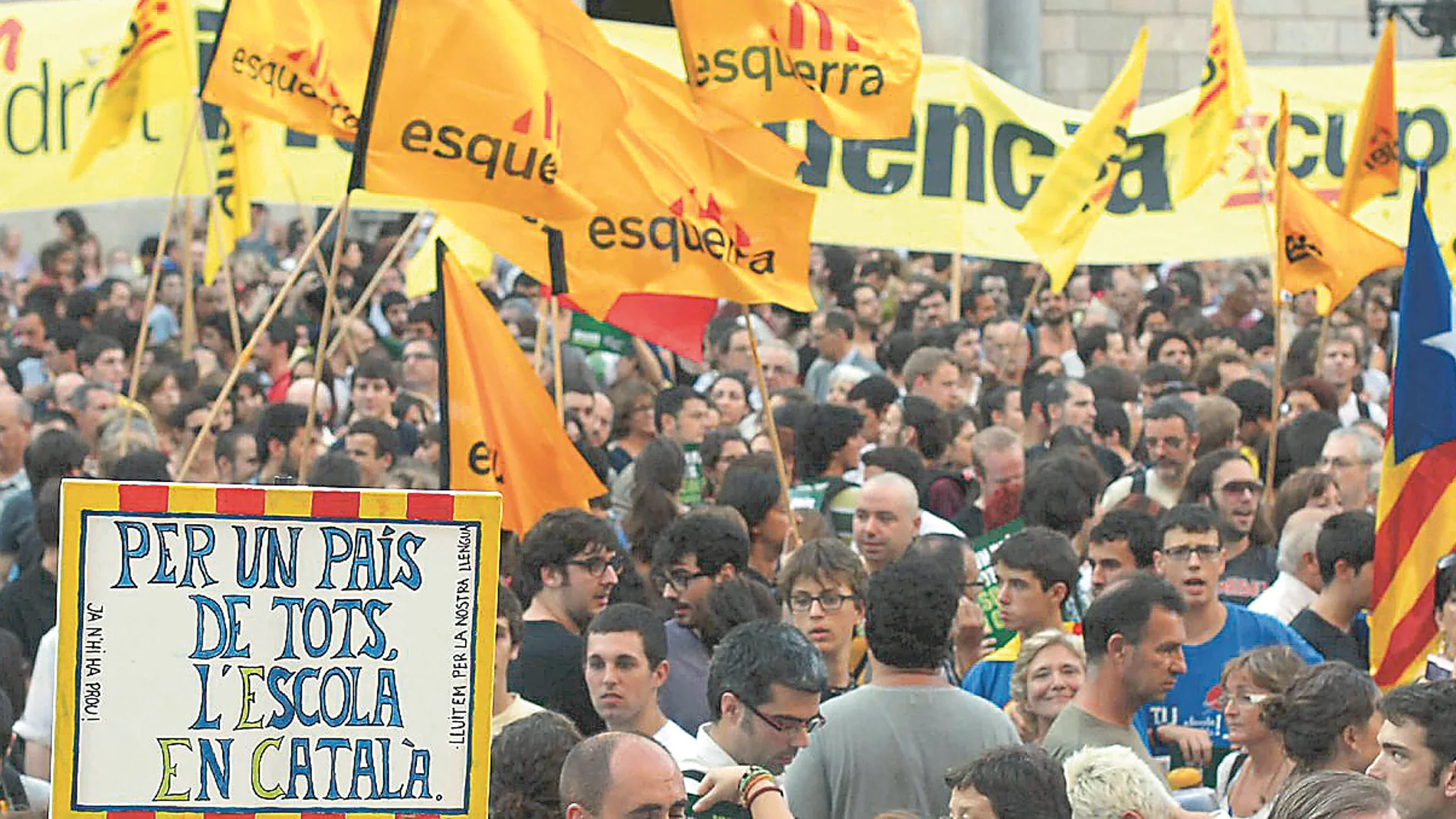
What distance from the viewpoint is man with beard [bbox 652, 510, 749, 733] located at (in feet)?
23.7

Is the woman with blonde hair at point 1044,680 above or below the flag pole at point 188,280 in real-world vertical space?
below

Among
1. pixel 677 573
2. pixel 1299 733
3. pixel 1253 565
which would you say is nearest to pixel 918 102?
pixel 1253 565

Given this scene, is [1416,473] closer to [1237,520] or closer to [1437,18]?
[1237,520]

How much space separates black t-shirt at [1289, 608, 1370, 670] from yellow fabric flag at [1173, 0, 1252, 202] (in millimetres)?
5953

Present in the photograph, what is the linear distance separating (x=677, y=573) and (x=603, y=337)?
732cm

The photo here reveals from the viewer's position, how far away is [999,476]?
991 centimetres

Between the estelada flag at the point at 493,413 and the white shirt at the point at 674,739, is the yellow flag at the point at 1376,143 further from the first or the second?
the white shirt at the point at 674,739

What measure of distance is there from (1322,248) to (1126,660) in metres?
5.80

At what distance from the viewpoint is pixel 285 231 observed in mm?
25297

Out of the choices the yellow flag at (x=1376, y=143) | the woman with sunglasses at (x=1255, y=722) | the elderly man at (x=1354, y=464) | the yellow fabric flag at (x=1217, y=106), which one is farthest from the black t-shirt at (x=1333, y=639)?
the yellow fabric flag at (x=1217, y=106)

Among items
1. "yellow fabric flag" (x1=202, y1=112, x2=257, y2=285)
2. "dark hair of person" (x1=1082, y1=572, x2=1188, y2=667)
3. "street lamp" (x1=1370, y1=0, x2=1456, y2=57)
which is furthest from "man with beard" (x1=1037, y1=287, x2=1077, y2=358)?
"dark hair of person" (x1=1082, y1=572, x2=1188, y2=667)

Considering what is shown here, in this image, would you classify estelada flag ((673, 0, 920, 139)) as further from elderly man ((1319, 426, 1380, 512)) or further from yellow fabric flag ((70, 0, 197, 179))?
yellow fabric flag ((70, 0, 197, 179))

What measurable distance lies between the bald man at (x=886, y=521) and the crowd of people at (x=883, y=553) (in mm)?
13

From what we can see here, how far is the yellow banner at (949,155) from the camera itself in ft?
43.4
